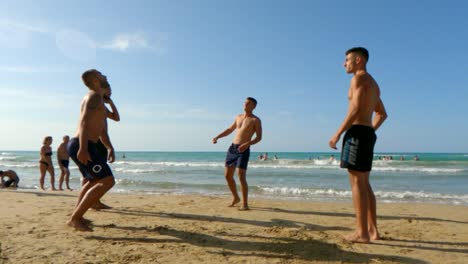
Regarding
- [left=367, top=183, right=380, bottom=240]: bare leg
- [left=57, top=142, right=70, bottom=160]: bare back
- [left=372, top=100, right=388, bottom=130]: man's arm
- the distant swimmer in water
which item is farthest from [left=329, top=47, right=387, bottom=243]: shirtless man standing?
the distant swimmer in water

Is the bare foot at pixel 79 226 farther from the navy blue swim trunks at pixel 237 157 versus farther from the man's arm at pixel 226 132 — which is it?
the man's arm at pixel 226 132

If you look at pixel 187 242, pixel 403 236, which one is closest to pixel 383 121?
pixel 403 236

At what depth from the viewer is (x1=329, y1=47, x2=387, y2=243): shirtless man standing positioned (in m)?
3.42

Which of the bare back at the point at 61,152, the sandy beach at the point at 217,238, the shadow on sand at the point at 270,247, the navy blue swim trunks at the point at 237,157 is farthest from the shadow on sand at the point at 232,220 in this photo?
the bare back at the point at 61,152

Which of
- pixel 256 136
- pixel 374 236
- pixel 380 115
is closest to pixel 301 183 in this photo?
pixel 256 136

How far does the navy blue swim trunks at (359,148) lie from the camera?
3422 millimetres

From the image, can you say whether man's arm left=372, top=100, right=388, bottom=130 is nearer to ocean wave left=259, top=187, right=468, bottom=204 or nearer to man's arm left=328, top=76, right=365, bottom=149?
man's arm left=328, top=76, right=365, bottom=149

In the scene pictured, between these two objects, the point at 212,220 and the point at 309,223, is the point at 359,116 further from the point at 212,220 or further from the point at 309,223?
the point at 212,220

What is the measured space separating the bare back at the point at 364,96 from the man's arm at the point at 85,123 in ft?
8.89

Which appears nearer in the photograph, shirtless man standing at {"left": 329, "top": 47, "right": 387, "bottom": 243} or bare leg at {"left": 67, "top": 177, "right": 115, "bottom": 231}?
shirtless man standing at {"left": 329, "top": 47, "right": 387, "bottom": 243}

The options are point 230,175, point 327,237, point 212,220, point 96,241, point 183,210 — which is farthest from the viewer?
point 230,175

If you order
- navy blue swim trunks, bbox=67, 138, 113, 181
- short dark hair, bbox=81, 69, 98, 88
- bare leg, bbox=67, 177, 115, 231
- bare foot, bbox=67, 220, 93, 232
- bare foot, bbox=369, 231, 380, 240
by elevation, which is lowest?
bare foot, bbox=369, 231, 380, 240

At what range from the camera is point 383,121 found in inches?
155

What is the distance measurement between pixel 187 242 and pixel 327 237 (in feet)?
4.99
